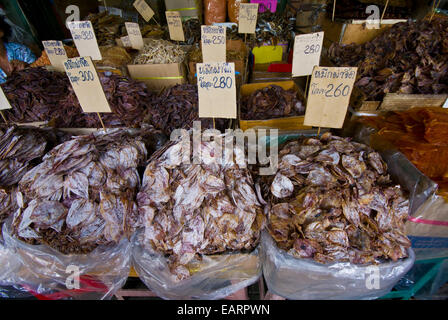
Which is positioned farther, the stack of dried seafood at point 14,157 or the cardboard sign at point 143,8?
the cardboard sign at point 143,8

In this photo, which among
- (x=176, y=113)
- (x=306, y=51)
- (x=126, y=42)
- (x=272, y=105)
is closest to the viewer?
(x=306, y=51)

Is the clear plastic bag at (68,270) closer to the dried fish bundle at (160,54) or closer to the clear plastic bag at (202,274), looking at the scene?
the clear plastic bag at (202,274)

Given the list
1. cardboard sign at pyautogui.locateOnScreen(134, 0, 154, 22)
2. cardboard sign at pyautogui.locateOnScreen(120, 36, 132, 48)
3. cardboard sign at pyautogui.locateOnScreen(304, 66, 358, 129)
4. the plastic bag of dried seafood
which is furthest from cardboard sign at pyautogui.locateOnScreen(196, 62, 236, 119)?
cardboard sign at pyautogui.locateOnScreen(120, 36, 132, 48)

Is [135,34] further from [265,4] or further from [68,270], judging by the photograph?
[265,4]

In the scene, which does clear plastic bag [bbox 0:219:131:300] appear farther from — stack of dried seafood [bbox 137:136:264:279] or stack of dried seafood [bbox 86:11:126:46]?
stack of dried seafood [bbox 86:11:126:46]

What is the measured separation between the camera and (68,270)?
1.33 metres

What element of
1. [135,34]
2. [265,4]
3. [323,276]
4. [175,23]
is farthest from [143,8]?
[323,276]

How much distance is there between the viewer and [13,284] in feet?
4.98

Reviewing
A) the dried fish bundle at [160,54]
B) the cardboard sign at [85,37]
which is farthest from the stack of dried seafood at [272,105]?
the cardboard sign at [85,37]

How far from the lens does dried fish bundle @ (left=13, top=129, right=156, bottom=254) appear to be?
3.82ft

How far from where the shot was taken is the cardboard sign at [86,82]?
4.08ft

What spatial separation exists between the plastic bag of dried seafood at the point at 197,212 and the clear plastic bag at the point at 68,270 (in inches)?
7.7

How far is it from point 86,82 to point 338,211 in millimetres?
1626

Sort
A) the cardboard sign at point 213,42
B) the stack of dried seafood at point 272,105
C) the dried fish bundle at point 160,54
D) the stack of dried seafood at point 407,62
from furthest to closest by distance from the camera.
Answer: the dried fish bundle at point 160,54, the stack of dried seafood at point 272,105, the stack of dried seafood at point 407,62, the cardboard sign at point 213,42
